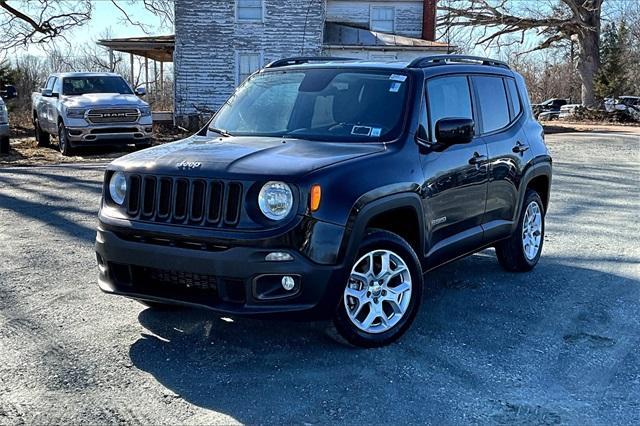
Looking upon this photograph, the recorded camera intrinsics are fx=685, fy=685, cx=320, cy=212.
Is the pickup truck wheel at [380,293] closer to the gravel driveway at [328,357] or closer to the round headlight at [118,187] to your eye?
the gravel driveway at [328,357]

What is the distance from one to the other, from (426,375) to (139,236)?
1969mm

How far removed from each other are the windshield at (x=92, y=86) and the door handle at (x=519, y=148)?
12534mm

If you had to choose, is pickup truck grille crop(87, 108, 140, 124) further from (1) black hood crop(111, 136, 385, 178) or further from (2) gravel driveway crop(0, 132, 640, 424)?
(1) black hood crop(111, 136, 385, 178)

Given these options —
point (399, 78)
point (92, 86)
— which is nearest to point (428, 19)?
point (92, 86)

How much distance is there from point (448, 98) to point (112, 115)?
11.8 m

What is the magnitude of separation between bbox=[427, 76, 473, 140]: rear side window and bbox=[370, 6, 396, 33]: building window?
23801mm

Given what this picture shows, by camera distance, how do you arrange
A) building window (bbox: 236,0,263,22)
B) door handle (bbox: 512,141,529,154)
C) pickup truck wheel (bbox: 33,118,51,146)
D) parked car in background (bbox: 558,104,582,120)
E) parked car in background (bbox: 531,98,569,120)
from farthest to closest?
parked car in background (bbox: 531,98,569,120)
parked car in background (bbox: 558,104,582,120)
building window (bbox: 236,0,263,22)
pickup truck wheel (bbox: 33,118,51,146)
door handle (bbox: 512,141,529,154)

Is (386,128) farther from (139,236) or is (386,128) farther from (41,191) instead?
(41,191)

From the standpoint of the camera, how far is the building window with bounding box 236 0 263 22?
2658 centimetres

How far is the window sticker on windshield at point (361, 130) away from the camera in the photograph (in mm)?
4949

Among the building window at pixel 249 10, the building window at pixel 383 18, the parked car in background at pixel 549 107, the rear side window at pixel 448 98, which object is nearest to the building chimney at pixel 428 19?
the building window at pixel 383 18

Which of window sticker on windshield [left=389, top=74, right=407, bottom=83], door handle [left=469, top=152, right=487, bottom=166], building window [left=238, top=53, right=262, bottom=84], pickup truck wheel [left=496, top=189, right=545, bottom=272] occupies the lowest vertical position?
pickup truck wheel [left=496, top=189, right=545, bottom=272]

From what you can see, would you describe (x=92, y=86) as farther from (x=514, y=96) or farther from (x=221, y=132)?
(x=514, y=96)

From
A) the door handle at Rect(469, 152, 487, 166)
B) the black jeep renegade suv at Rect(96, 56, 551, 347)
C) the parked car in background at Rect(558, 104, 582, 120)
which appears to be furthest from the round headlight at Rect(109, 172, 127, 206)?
the parked car in background at Rect(558, 104, 582, 120)
